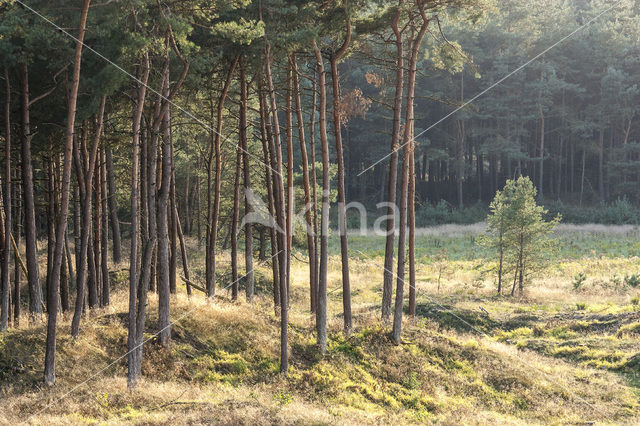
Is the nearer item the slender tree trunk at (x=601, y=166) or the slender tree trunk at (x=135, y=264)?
the slender tree trunk at (x=135, y=264)

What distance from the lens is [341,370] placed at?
15227 mm

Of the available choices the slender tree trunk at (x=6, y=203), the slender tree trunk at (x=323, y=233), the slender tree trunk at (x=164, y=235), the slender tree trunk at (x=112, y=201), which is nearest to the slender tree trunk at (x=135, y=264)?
the slender tree trunk at (x=164, y=235)

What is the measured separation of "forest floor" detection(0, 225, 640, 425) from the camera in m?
11.1

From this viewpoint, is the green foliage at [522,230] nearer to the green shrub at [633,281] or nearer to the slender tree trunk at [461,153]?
the green shrub at [633,281]

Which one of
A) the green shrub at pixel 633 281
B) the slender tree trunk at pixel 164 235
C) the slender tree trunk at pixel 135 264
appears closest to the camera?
the slender tree trunk at pixel 135 264

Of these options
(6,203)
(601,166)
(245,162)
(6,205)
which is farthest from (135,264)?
(601,166)

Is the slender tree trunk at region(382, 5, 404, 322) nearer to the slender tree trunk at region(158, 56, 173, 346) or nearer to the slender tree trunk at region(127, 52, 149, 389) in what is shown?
the slender tree trunk at region(158, 56, 173, 346)

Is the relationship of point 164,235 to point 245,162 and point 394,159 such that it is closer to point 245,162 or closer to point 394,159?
point 245,162

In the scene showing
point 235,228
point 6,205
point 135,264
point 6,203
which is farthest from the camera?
point 235,228

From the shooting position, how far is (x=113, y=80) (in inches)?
464

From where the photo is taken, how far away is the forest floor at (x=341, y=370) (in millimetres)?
11102

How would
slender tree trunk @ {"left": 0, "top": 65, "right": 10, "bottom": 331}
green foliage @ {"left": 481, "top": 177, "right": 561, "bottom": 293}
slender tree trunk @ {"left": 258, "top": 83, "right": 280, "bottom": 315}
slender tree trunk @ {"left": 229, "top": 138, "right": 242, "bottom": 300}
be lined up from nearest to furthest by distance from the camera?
1. slender tree trunk @ {"left": 0, "top": 65, "right": 10, "bottom": 331}
2. slender tree trunk @ {"left": 258, "top": 83, "right": 280, "bottom": 315}
3. slender tree trunk @ {"left": 229, "top": 138, "right": 242, "bottom": 300}
4. green foliage @ {"left": 481, "top": 177, "right": 561, "bottom": 293}

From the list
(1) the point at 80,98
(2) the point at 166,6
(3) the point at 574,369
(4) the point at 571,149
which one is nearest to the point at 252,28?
(2) the point at 166,6

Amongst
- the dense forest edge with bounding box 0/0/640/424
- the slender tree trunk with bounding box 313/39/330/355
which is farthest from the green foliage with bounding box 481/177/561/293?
the slender tree trunk with bounding box 313/39/330/355
